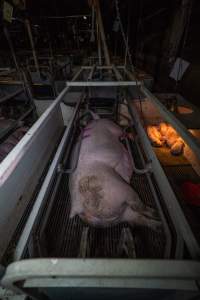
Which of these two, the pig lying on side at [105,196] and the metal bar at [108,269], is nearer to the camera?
the metal bar at [108,269]

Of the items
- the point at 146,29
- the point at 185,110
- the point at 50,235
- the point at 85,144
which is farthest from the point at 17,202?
the point at 146,29

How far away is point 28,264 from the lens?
479mm

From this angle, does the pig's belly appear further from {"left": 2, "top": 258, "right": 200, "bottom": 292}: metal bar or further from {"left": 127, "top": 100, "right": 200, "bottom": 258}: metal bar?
{"left": 2, "top": 258, "right": 200, "bottom": 292}: metal bar

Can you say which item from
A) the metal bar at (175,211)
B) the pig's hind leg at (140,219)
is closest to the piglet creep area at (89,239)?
the pig's hind leg at (140,219)

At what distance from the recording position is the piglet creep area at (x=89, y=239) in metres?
0.84

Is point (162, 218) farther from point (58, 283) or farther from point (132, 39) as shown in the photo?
point (132, 39)

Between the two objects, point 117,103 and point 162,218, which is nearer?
point 162,218

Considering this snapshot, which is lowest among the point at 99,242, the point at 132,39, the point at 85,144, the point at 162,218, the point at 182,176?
the point at 182,176

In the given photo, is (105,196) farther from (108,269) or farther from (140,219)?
(108,269)

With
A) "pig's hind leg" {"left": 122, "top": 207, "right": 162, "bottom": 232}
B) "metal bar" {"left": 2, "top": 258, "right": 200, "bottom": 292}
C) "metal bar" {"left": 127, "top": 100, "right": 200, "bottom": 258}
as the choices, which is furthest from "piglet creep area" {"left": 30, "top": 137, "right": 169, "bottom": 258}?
"metal bar" {"left": 2, "top": 258, "right": 200, "bottom": 292}

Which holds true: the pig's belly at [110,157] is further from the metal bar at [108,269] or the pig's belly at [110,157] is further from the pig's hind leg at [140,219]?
the metal bar at [108,269]

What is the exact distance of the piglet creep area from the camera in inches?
32.9

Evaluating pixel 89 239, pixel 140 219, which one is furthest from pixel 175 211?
pixel 89 239

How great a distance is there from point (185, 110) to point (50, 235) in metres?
2.11
